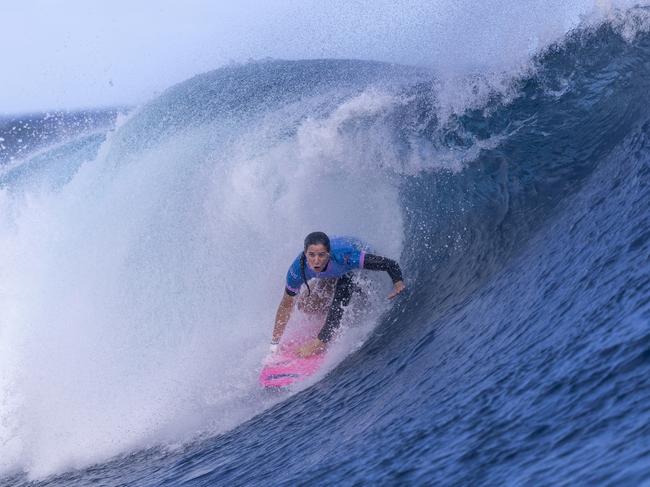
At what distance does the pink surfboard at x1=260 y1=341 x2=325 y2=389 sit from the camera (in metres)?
6.41

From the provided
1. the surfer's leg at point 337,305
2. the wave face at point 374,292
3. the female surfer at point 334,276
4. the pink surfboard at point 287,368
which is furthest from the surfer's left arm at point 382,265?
the pink surfboard at point 287,368

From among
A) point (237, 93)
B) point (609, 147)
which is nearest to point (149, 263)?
point (609, 147)

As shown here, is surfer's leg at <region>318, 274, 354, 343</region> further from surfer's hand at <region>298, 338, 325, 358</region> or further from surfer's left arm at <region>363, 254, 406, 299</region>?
surfer's left arm at <region>363, 254, 406, 299</region>

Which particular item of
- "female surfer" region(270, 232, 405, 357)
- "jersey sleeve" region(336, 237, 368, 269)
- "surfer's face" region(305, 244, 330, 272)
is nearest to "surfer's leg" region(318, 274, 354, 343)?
"female surfer" region(270, 232, 405, 357)

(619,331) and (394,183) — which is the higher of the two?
(394,183)

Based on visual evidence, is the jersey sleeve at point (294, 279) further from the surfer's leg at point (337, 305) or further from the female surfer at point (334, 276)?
the surfer's leg at point (337, 305)

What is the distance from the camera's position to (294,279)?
6848mm

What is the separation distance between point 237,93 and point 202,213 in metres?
9.86

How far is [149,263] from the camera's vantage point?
9.23m

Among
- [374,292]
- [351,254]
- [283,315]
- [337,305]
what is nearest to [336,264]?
[351,254]

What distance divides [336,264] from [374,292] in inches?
37.3

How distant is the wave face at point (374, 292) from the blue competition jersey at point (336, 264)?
2.07ft

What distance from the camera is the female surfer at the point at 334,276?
6.75m

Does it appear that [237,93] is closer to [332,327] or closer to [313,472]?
[332,327]
